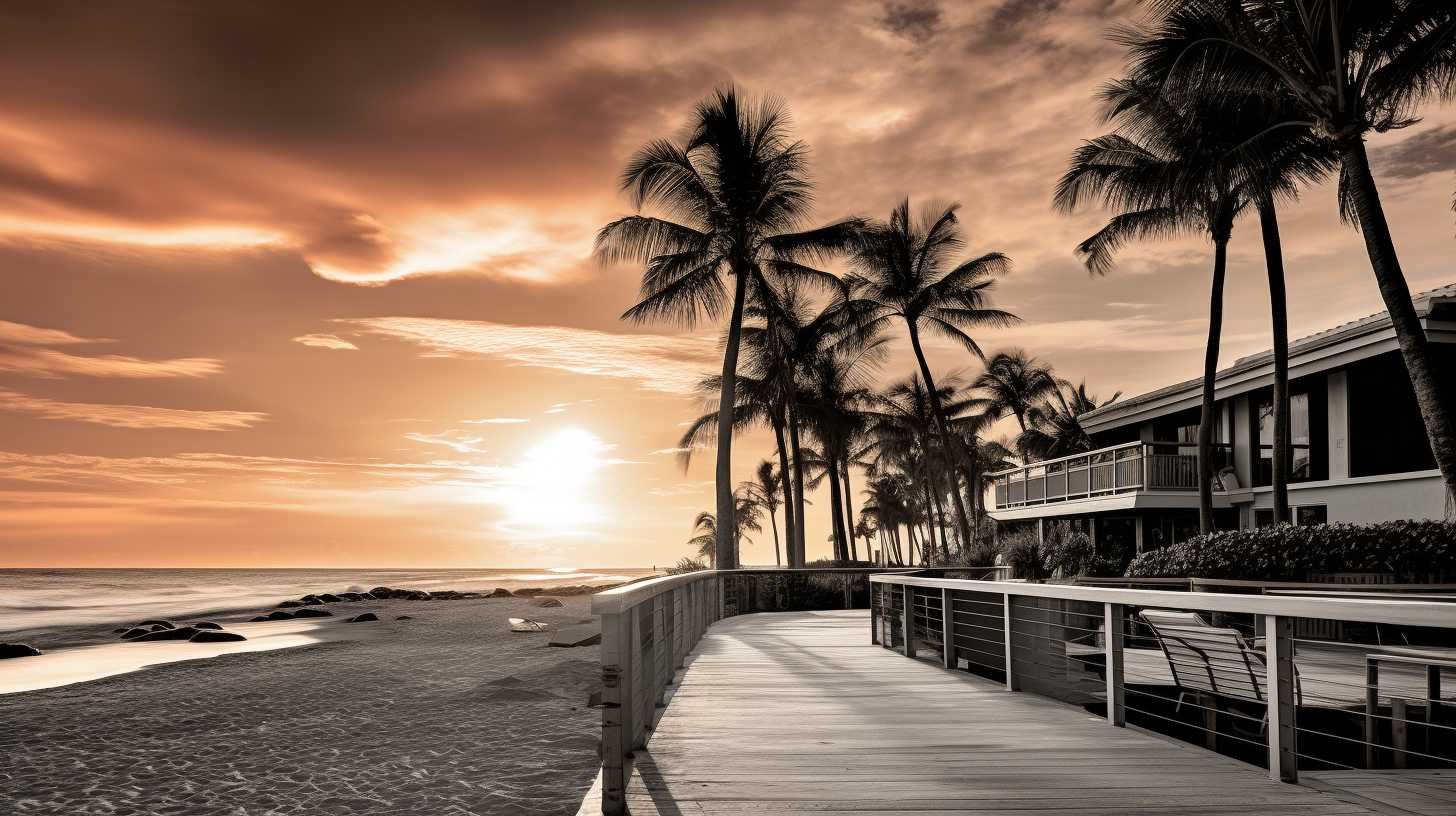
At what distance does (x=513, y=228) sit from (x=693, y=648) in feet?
30.6

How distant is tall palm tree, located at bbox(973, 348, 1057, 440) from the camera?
49375mm

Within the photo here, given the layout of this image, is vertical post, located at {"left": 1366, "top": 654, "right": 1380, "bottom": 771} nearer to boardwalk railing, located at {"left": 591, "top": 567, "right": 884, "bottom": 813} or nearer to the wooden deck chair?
the wooden deck chair

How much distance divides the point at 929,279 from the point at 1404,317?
2111cm

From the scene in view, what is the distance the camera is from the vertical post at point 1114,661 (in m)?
6.22

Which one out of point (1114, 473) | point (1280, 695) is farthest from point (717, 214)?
point (1280, 695)

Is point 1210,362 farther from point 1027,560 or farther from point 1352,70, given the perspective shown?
point 1352,70

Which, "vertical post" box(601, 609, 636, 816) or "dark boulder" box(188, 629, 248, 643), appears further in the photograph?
"dark boulder" box(188, 629, 248, 643)

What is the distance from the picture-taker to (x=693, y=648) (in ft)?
41.5

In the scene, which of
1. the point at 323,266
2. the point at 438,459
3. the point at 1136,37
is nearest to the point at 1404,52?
the point at 1136,37

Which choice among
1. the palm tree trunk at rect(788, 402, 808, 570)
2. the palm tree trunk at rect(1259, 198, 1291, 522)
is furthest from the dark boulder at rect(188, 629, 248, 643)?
the palm tree trunk at rect(1259, 198, 1291, 522)

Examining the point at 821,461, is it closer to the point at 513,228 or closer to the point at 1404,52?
the point at 513,228

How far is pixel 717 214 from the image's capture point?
79.9 ft

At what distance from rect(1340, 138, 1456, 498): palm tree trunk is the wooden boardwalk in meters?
9.22

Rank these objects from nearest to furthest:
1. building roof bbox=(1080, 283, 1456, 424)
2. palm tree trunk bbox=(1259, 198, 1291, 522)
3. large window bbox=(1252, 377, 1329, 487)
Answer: building roof bbox=(1080, 283, 1456, 424) < palm tree trunk bbox=(1259, 198, 1291, 522) < large window bbox=(1252, 377, 1329, 487)
